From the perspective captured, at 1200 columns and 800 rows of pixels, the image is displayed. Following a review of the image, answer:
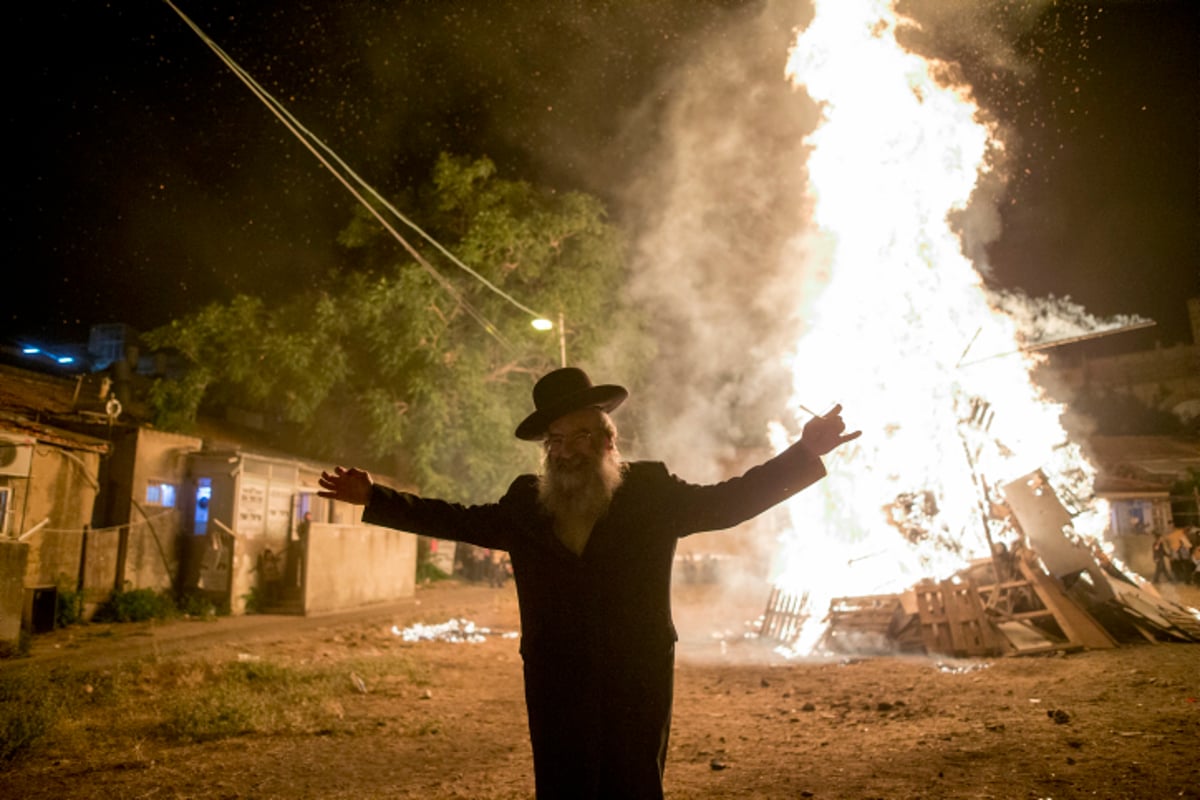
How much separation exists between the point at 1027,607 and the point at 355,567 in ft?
49.2

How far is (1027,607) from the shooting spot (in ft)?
35.3

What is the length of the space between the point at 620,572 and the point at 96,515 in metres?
16.4

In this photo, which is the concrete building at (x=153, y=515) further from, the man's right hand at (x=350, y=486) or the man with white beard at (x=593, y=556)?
the man with white beard at (x=593, y=556)

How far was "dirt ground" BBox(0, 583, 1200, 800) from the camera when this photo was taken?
16.8 feet

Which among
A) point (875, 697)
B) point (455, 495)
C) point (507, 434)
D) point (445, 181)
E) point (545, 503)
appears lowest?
point (875, 697)

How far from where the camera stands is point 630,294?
996 inches

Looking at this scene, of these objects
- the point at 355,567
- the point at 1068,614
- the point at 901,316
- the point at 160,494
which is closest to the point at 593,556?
the point at 1068,614

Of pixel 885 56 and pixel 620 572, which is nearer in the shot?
pixel 620 572

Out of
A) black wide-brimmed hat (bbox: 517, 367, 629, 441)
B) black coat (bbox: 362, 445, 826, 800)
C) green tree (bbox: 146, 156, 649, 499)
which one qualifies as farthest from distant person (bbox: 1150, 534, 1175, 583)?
black wide-brimmed hat (bbox: 517, 367, 629, 441)

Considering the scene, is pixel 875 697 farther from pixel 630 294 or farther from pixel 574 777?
pixel 630 294

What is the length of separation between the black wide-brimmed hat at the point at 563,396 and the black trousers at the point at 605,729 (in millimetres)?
1052

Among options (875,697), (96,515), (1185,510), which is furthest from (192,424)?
(1185,510)

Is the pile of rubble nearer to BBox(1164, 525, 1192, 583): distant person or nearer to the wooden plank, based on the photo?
the wooden plank

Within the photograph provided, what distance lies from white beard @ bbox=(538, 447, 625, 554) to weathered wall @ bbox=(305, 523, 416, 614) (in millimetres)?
14743
